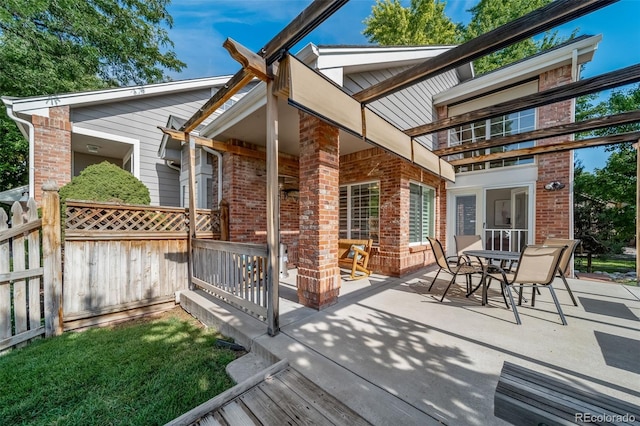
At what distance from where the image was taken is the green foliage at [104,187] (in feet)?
15.8

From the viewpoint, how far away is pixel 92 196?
4.84 metres

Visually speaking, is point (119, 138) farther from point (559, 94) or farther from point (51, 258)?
point (559, 94)

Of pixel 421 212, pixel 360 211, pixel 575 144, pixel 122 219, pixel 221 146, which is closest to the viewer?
pixel 122 219

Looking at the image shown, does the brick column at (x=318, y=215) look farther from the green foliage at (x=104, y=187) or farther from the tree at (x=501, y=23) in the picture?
the tree at (x=501, y=23)

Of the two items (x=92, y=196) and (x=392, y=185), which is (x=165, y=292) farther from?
(x=392, y=185)

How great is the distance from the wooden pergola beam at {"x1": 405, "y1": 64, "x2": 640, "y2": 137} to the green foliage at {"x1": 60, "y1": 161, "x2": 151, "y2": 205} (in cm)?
625

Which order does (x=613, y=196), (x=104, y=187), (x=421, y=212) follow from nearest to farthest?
(x=104, y=187) → (x=421, y=212) → (x=613, y=196)

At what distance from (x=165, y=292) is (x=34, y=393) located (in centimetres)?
222

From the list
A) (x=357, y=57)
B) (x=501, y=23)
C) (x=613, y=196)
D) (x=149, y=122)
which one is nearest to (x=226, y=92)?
(x=357, y=57)

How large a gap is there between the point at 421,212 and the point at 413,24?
12.2 meters

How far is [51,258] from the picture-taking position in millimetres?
3330

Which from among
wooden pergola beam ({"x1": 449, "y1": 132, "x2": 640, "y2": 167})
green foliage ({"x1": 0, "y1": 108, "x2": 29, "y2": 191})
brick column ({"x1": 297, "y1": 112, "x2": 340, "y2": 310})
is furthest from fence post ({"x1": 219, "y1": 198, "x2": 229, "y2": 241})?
green foliage ({"x1": 0, "y1": 108, "x2": 29, "y2": 191})

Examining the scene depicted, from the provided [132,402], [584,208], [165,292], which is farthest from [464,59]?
[584,208]

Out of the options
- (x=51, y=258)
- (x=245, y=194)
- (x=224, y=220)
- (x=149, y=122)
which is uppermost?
(x=149, y=122)
